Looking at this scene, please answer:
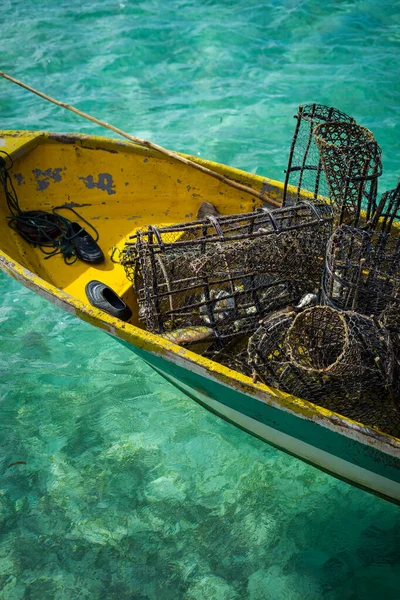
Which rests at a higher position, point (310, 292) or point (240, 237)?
point (240, 237)

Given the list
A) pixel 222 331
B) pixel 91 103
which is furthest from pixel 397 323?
pixel 91 103

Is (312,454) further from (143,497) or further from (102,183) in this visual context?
(102,183)

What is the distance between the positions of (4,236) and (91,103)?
16.8 ft

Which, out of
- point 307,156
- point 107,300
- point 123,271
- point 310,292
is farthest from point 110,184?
point 310,292

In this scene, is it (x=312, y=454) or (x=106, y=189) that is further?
(x=106, y=189)

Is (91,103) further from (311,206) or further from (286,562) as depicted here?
(286,562)

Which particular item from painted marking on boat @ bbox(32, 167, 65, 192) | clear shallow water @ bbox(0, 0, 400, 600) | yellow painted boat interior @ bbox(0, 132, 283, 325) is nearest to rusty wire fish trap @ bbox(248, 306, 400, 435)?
clear shallow water @ bbox(0, 0, 400, 600)

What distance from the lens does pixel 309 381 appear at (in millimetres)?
3338

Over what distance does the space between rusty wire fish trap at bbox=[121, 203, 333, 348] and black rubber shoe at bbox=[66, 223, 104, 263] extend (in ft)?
2.40

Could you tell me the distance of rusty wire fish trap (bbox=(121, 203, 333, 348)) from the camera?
3732mm

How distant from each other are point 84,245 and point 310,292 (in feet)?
7.07

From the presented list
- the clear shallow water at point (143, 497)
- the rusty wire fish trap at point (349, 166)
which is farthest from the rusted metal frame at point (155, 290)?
the rusty wire fish trap at point (349, 166)

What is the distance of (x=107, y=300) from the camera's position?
435 centimetres

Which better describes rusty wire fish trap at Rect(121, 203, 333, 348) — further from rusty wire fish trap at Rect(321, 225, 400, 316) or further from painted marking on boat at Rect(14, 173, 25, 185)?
painted marking on boat at Rect(14, 173, 25, 185)
